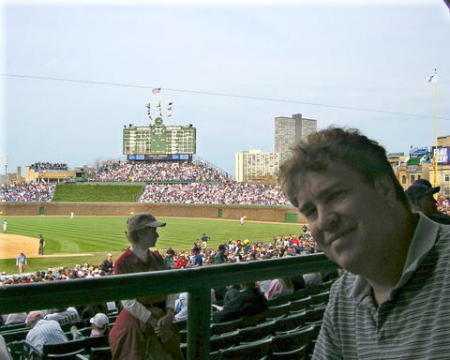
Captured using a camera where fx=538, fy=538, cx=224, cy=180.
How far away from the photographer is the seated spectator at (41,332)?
6.54 feet

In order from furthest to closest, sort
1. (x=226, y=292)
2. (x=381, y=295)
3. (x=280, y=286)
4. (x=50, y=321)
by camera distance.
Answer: (x=280, y=286), (x=50, y=321), (x=226, y=292), (x=381, y=295)

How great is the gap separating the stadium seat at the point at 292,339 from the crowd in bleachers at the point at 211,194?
155 ft

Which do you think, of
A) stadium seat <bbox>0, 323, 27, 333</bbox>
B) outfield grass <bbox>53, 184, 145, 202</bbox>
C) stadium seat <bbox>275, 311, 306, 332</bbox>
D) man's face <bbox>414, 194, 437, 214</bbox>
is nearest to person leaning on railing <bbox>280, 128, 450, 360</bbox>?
stadium seat <bbox>275, 311, 306, 332</bbox>

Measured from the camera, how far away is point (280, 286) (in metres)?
2.92

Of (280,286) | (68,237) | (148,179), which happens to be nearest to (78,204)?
(148,179)

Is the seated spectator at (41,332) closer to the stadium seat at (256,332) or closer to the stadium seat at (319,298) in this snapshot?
the stadium seat at (256,332)

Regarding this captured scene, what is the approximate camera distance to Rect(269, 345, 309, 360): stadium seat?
218 cm

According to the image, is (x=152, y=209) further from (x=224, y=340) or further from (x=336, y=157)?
(x=336, y=157)

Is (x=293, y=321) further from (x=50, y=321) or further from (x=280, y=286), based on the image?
(x=50, y=321)

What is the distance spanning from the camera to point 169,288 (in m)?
1.53

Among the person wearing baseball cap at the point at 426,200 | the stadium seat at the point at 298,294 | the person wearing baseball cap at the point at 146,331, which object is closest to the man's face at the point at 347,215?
the person wearing baseball cap at the point at 146,331

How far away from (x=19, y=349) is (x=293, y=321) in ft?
4.00

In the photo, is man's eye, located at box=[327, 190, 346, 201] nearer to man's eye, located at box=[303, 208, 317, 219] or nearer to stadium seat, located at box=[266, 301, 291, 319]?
man's eye, located at box=[303, 208, 317, 219]

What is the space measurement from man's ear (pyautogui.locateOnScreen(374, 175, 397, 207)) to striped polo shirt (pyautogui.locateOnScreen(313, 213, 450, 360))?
71mm
